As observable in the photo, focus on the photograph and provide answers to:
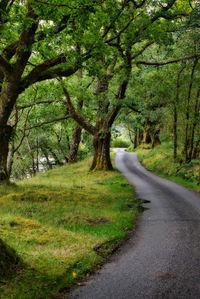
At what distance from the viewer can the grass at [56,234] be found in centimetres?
Result: 527

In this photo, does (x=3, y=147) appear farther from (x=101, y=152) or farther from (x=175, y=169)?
(x=175, y=169)

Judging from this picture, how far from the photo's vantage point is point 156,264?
6.35m

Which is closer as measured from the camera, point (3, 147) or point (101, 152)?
point (3, 147)

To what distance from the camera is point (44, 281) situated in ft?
17.3

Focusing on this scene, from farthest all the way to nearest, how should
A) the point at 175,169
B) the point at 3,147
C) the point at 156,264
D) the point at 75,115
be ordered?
the point at 75,115 → the point at 175,169 → the point at 3,147 → the point at 156,264

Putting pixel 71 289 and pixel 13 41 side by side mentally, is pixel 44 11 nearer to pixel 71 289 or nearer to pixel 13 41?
pixel 13 41

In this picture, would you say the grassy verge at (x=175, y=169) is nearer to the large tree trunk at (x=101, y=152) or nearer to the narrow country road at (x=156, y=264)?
the large tree trunk at (x=101, y=152)

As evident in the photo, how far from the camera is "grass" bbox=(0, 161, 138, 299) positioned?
5273mm

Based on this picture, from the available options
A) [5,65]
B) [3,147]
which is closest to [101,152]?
[3,147]

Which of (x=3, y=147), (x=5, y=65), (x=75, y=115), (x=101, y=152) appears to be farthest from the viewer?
(x=101, y=152)

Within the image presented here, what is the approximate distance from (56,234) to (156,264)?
10.2 feet

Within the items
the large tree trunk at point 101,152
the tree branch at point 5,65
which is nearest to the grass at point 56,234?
the tree branch at point 5,65

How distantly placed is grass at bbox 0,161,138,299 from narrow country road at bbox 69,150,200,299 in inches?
18.8

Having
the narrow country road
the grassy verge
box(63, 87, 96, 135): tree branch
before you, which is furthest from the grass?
box(63, 87, 96, 135): tree branch
